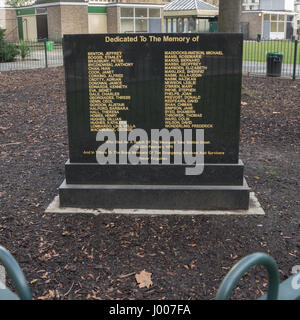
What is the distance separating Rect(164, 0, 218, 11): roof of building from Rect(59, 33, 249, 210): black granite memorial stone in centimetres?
5222

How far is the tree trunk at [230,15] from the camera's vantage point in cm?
1148

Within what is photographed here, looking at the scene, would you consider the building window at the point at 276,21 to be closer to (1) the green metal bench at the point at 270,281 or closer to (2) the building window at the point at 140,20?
(2) the building window at the point at 140,20

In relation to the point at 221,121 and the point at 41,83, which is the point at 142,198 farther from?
the point at 41,83

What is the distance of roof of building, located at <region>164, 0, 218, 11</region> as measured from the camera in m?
55.0

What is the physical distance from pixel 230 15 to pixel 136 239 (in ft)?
27.7

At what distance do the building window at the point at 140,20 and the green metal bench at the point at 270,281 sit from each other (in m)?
47.5

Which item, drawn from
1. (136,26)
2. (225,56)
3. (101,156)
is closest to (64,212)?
(101,156)

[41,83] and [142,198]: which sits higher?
[41,83]

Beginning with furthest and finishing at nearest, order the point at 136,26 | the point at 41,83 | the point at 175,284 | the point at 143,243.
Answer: the point at 136,26 → the point at 41,83 → the point at 143,243 → the point at 175,284


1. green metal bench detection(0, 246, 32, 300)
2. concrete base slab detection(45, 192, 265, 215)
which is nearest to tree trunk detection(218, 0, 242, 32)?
concrete base slab detection(45, 192, 265, 215)

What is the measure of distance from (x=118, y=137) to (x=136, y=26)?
46241mm

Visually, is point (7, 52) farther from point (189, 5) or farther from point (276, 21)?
point (276, 21)

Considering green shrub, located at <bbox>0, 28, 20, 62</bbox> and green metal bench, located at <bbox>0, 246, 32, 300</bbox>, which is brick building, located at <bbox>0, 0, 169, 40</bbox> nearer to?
green shrub, located at <bbox>0, 28, 20, 62</bbox>

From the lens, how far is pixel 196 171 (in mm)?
5574
